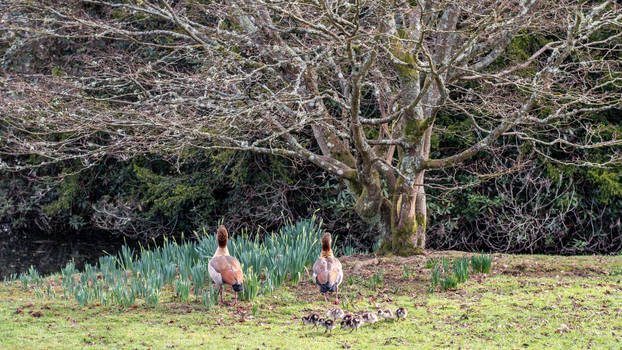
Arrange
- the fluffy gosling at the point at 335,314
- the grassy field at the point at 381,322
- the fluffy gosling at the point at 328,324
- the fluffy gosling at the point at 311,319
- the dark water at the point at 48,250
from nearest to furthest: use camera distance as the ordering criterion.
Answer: the grassy field at the point at 381,322, the fluffy gosling at the point at 328,324, the fluffy gosling at the point at 311,319, the fluffy gosling at the point at 335,314, the dark water at the point at 48,250

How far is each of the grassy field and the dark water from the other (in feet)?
15.6

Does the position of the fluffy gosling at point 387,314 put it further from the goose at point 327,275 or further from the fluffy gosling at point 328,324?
→ the goose at point 327,275

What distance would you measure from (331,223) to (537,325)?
6.60 m

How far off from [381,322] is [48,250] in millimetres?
10299

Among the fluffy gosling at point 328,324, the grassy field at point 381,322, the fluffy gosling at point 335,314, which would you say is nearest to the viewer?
the grassy field at point 381,322

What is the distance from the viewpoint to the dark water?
12867mm

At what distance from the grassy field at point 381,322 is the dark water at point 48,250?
475cm

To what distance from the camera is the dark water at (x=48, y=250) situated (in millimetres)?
12867

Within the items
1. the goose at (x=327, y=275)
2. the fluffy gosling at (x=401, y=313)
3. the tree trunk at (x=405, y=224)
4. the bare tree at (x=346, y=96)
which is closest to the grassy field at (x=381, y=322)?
the fluffy gosling at (x=401, y=313)

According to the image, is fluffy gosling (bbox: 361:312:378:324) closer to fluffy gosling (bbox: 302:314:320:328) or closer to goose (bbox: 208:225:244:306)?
fluffy gosling (bbox: 302:314:320:328)

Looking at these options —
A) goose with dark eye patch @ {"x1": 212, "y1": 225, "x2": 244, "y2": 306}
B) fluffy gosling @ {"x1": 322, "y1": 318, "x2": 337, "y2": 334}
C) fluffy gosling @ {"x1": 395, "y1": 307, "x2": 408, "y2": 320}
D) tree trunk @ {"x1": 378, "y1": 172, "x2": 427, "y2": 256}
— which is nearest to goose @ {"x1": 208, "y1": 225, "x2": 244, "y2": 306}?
goose with dark eye patch @ {"x1": 212, "y1": 225, "x2": 244, "y2": 306}

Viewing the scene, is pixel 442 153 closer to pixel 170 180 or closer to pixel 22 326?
pixel 170 180

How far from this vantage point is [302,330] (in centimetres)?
599

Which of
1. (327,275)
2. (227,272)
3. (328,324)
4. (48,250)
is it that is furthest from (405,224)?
(48,250)
